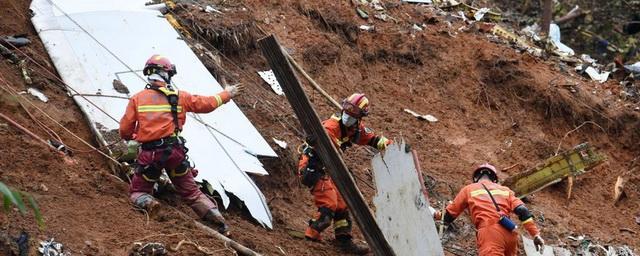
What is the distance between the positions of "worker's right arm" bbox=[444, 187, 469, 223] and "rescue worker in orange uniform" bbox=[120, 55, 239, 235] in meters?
2.03

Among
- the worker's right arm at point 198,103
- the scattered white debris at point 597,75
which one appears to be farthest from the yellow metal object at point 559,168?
the worker's right arm at point 198,103

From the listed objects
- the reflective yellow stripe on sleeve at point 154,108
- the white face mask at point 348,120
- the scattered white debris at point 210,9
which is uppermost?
the reflective yellow stripe on sleeve at point 154,108

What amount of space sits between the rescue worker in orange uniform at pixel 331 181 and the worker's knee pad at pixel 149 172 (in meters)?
1.43

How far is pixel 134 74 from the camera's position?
900 cm

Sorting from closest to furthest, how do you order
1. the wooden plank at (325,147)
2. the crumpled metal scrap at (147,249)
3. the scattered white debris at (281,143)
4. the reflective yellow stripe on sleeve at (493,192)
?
1. the crumpled metal scrap at (147,249)
2. the wooden plank at (325,147)
3. the reflective yellow stripe on sleeve at (493,192)
4. the scattered white debris at (281,143)

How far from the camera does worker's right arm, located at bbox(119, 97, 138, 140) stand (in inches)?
275

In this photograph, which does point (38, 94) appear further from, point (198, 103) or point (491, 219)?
point (491, 219)

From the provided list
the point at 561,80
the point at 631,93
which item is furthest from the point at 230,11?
the point at 631,93

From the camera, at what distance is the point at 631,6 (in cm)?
1967

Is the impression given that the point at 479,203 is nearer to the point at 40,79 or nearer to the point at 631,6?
the point at 40,79

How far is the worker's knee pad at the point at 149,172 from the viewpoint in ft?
23.0

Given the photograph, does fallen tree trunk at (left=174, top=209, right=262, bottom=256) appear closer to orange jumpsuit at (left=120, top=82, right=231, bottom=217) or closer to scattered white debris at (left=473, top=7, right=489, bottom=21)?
orange jumpsuit at (left=120, top=82, right=231, bottom=217)

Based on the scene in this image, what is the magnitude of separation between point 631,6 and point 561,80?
7.73 metres

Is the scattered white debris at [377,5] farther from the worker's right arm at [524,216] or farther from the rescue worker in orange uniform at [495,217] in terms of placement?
the worker's right arm at [524,216]
